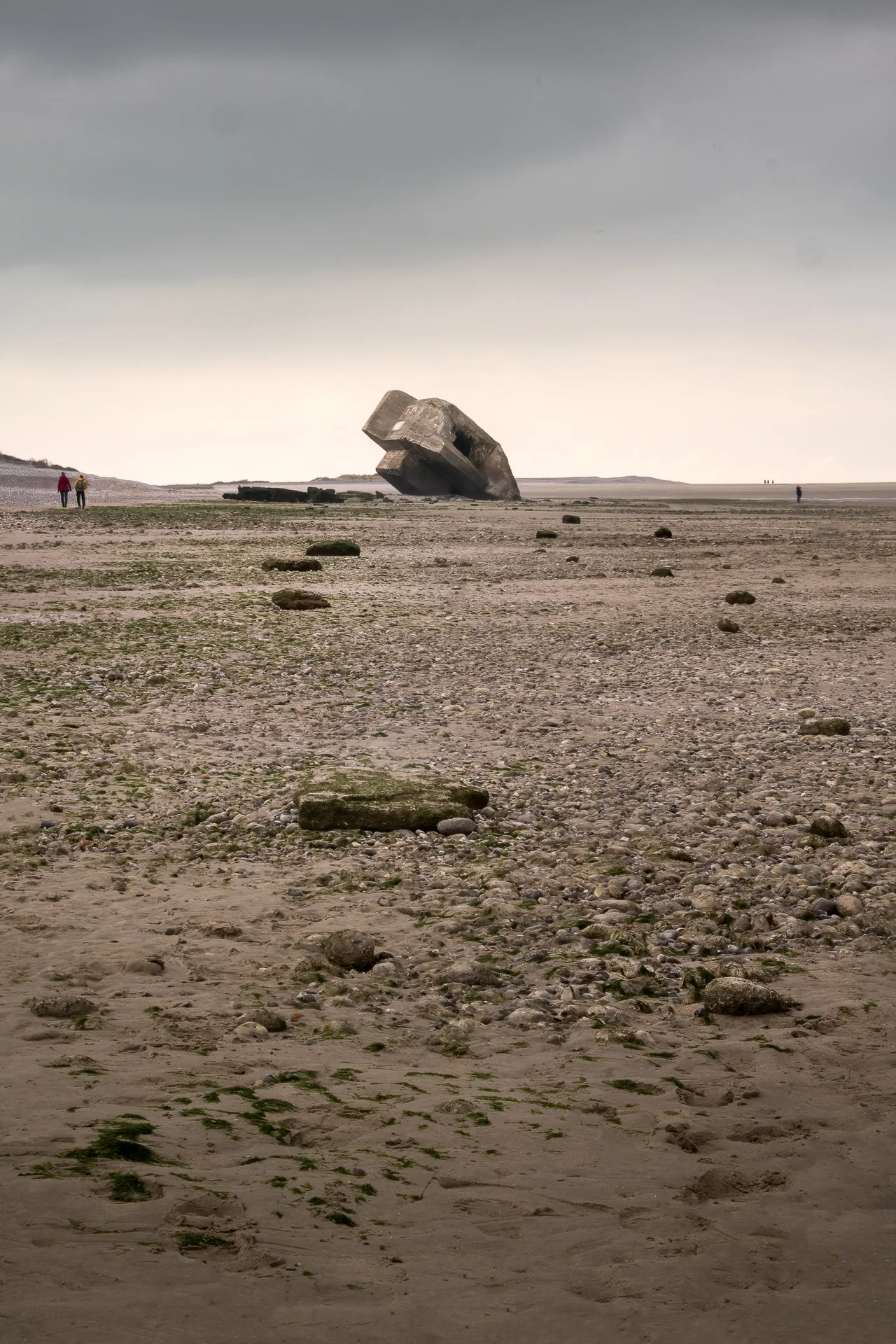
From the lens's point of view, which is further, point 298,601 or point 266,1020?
point 298,601

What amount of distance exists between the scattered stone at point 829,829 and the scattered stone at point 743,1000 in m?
2.89

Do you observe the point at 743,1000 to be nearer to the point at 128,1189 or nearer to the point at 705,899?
the point at 705,899

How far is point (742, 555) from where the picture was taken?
122ft

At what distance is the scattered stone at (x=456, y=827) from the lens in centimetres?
961

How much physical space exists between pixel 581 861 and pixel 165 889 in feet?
9.59

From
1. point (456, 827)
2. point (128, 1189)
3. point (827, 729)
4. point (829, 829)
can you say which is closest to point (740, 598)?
point (827, 729)

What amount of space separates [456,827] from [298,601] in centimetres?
1340

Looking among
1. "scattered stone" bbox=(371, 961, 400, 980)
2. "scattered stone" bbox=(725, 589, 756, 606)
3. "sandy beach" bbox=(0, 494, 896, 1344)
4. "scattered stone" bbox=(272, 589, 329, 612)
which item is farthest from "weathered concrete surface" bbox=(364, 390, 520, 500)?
"scattered stone" bbox=(371, 961, 400, 980)

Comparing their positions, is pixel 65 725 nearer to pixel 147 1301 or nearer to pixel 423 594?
pixel 147 1301

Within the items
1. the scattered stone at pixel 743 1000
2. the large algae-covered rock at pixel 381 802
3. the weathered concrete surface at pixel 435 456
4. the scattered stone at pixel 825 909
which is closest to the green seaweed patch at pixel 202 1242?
the scattered stone at pixel 743 1000

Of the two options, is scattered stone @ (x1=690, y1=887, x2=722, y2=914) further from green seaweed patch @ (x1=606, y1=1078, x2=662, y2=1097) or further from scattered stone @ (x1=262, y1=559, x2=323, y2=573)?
scattered stone @ (x1=262, y1=559, x2=323, y2=573)

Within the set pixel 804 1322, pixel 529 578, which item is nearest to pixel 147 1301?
pixel 804 1322

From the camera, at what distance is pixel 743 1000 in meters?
6.57

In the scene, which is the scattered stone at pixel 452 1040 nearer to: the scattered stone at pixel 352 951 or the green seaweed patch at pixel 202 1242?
the scattered stone at pixel 352 951
